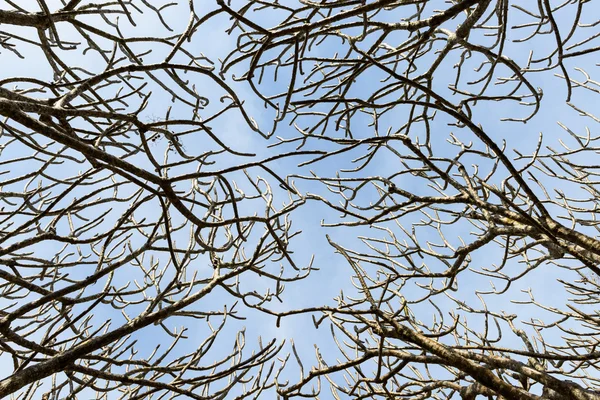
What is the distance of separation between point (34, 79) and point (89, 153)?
0.55m

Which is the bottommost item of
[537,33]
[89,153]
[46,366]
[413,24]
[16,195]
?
[46,366]

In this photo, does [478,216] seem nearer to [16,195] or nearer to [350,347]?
[350,347]

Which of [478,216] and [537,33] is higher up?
[537,33]

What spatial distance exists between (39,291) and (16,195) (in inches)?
23.9

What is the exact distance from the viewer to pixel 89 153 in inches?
57.9

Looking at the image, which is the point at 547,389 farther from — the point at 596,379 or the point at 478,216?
the point at 596,379

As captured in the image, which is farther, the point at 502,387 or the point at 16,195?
the point at 16,195

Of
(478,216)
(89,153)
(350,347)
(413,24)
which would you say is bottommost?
(89,153)

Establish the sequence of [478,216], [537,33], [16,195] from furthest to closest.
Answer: [478,216] → [537,33] → [16,195]

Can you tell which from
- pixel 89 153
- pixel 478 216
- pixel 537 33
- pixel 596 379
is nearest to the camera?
pixel 89 153

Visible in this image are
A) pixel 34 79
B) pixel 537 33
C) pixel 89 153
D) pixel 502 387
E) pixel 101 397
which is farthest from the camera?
pixel 101 397

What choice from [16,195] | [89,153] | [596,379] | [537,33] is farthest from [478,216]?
[16,195]

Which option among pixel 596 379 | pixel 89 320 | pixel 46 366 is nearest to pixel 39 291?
pixel 46 366

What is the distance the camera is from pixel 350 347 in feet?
11.6
